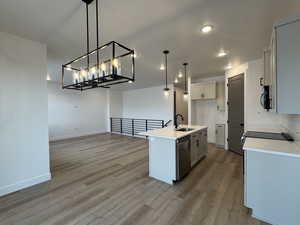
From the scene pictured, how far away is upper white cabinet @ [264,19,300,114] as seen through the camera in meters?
1.51

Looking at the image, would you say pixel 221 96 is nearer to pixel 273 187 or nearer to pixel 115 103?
pixel 273 187

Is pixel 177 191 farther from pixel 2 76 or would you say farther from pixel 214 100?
pixel 214 100

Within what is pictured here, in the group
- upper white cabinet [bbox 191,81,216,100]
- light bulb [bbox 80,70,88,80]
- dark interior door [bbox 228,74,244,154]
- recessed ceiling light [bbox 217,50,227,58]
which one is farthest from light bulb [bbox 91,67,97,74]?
upper white cabinet [bbox 191,81,216,100]

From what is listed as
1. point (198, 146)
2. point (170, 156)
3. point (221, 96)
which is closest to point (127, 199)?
point (170, 156)

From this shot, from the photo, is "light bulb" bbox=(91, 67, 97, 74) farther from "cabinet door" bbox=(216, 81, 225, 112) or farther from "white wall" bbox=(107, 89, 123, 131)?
"white wall" bbox=(107, 89, 123, 131)

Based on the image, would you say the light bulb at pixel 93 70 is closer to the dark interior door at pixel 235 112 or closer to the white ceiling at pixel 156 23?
the white ceiling at pixel 156 23

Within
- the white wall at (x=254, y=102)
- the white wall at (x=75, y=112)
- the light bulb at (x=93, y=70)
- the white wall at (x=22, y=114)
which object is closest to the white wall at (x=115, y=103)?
the white wall at (x=75, y=112)

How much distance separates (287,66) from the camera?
1550 millimetres

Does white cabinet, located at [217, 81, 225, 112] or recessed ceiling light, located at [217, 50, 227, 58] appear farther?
white cabinet, located at [217, 81, 225, 112]

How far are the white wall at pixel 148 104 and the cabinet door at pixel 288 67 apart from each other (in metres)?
5.67

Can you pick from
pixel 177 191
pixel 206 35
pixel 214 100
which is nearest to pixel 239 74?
pixel 214 100

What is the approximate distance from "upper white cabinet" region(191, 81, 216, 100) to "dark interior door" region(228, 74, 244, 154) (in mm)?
696

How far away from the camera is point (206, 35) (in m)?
2.52

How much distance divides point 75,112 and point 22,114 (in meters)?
5.01
